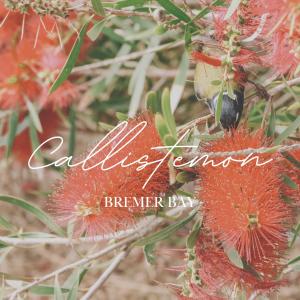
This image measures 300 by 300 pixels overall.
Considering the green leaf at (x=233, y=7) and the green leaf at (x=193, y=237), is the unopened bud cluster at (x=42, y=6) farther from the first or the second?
the green leaf at (x=193, y=237)

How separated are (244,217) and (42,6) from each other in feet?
1.23

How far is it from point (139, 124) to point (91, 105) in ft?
3.41

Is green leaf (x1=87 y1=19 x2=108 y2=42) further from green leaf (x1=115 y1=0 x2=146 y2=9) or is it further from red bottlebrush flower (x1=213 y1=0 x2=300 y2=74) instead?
red bottlebrush flower (x1=213 y1=0 x2=300 y2=74)

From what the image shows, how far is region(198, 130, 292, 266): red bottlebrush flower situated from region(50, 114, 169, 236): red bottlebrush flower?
0.07 m

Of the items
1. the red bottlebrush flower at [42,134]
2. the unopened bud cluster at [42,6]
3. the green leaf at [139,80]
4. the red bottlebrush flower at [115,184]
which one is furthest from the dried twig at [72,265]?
the red bottlebrush flower at [42,134]

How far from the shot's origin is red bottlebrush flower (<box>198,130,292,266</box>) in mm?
849

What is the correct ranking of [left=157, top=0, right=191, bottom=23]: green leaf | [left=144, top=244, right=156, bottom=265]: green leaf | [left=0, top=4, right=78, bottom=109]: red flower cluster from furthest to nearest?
[left=0, top=4, right=78, bottom=109]: red flower cluster → [left=144, top=244, right=156, bottom=265]: green leaf → [left=157, top=0, right=191, bottom=23]: green leaf

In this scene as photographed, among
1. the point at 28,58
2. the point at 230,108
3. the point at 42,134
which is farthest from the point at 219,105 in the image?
the point at 42,134

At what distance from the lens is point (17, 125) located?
162 centimetres

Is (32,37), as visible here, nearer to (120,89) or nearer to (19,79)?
(19,79)

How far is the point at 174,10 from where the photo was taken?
970mm

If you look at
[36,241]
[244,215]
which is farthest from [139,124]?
[36,241]

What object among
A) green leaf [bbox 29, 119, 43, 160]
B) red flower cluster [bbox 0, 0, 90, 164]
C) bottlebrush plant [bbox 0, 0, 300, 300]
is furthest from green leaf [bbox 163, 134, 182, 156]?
green leaf [bbox 29, 119, 43, 160]

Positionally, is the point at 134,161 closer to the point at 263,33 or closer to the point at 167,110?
the point at 167,110
